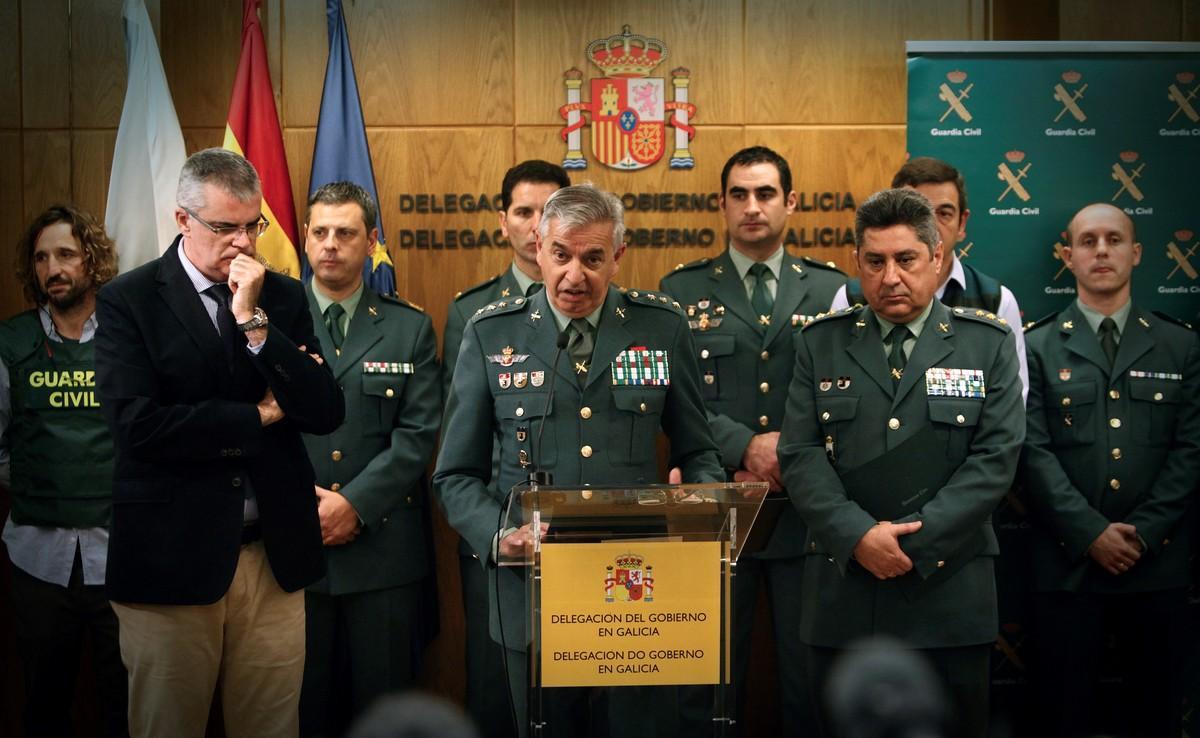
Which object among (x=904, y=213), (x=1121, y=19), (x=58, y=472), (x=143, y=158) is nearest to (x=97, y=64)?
(x=143, y=158)

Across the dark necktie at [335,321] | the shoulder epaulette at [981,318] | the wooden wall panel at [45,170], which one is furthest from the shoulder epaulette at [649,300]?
the wooden wall panel at [45,170]

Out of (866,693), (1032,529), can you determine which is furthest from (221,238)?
(1032,529)

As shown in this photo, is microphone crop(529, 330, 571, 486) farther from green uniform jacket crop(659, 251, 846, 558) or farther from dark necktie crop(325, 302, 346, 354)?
dark necktie crop(325, 302, 346, 354)

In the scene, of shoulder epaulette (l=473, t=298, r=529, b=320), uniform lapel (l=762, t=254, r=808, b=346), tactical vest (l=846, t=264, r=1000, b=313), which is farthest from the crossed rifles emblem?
shoulder epaulette (l=473, t=298, r=529, b=320)

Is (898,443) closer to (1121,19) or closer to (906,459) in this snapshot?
(906,459)

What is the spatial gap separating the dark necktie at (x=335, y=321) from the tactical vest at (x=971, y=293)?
182 centimetres

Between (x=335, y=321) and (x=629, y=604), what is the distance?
89.3 inches

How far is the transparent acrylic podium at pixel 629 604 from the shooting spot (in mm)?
2447

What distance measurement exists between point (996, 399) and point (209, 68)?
349cm

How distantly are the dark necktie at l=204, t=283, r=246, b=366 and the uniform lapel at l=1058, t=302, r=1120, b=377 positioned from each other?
2962 mm

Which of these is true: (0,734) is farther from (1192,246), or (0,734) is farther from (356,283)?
(1192,246)

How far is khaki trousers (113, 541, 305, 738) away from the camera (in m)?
2.89

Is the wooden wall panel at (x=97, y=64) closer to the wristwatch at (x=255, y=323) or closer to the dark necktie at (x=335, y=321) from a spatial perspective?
the dark necktie at (x=335, y=321)

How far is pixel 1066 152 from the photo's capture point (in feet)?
15.9
